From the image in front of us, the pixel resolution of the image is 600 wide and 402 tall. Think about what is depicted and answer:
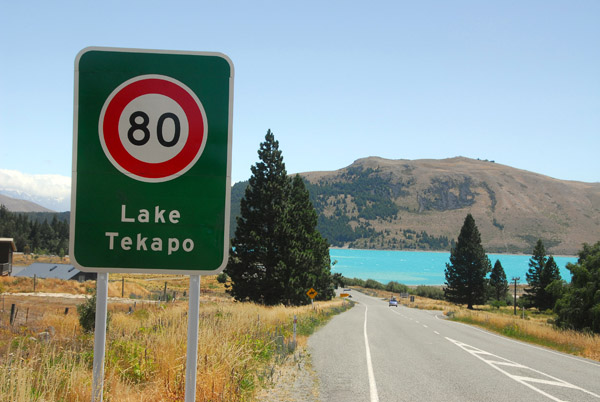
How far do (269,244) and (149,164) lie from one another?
40310mm

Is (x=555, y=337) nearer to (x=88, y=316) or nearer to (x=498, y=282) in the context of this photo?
(x=88, y=316)

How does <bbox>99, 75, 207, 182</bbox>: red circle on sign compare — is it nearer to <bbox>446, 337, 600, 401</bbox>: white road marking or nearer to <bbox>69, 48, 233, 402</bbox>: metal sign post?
<bbox>69, 48, 233, 402</bbox>: metal sign post

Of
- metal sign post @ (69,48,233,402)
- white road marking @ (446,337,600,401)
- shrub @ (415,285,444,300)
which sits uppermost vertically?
metal sign post @ (69,48,233,402)

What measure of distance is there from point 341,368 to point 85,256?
11.6 meters

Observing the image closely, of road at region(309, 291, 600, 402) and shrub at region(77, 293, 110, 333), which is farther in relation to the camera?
shrub at region(77, 293, 110, 333)

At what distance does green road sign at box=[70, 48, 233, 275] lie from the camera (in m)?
2.43

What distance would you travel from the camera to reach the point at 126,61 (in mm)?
2457

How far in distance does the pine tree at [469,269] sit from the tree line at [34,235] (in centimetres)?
9359

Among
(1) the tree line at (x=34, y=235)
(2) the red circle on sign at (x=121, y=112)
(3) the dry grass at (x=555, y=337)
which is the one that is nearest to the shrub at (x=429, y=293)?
(1) the tree line at (x=34, y=235)

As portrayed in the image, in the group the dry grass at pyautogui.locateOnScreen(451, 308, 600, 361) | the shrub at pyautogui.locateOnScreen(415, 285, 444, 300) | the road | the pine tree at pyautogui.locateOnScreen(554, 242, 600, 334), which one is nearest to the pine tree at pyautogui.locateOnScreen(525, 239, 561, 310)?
the shrub at pyautogui.locateOnScreen(415, 285, 444, 300)

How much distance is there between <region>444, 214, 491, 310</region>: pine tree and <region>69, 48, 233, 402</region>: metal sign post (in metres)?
91.6

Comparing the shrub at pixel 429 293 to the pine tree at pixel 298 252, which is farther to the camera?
the shrub at pixel 429 293

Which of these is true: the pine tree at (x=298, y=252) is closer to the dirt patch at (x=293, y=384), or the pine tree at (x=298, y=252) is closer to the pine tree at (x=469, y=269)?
the dirt patch at (x=293, y=384)

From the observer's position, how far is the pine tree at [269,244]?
137 feet
